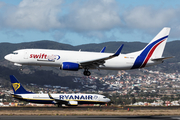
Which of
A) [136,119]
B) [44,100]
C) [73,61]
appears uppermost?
[73,61]

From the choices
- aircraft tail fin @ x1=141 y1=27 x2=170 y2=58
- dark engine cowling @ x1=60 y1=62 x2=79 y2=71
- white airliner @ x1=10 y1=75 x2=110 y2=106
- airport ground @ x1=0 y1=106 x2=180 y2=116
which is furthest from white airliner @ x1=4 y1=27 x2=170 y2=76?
white airliner @ x1=10 y1=75 x2=110 y2=106

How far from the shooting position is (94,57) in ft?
162

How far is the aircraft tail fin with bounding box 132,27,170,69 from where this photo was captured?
52.9 m

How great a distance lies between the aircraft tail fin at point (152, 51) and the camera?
5294 cm

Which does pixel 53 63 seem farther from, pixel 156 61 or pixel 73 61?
pixel 156 61

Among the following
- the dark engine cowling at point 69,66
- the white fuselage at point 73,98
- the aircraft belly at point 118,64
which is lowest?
the white fuselage at point 73,98

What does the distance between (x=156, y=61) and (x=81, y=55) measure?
14.1 meters

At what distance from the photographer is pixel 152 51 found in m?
54.9

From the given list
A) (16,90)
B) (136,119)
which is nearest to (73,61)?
(136,119)

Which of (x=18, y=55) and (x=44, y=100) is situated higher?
(x=18, y=55)

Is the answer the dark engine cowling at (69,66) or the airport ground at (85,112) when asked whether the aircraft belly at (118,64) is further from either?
the airport ground at (85,112)

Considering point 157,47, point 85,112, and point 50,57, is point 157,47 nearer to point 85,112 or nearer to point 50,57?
point 85,112

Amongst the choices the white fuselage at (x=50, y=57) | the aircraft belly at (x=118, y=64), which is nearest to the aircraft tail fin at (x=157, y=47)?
the aircraft belly at (x=118, y=64)

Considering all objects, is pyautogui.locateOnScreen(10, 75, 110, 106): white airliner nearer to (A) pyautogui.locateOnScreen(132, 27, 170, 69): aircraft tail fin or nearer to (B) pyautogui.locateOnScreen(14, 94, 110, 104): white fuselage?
(B) pyautogui.locateOnScreen(14, 94, 110, 104): white fuselage
